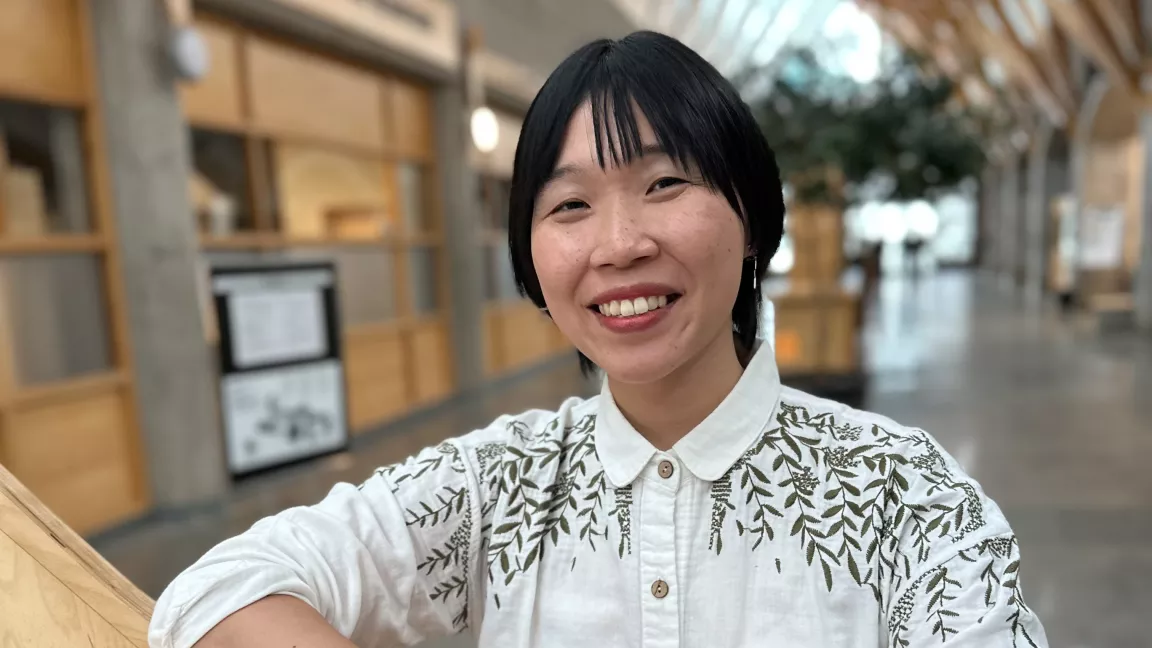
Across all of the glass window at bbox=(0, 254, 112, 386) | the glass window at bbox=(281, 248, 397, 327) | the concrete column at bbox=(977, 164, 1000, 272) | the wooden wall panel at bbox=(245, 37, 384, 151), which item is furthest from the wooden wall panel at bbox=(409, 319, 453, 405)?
the concrete column at bbox=(977, 164, 1000, 272)

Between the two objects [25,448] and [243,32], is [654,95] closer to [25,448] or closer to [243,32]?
[25,448]

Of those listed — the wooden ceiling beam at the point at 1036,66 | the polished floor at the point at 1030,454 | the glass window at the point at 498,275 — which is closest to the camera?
the polished floor at the point at 1030,454

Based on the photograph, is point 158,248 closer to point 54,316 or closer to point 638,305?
point 54,316

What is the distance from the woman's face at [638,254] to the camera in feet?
3.14

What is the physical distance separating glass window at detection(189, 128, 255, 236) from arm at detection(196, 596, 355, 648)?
4.33 meters

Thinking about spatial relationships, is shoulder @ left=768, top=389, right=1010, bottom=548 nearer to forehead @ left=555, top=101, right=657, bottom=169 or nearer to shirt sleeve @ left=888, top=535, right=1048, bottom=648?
shirt sleeve @ left=888, top=535, right=1048, bottom=648

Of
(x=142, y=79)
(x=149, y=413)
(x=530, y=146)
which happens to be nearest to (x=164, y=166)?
(x=142, y=79)

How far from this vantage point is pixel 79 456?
4078 millimetres

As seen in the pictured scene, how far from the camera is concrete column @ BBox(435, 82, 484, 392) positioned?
780cm

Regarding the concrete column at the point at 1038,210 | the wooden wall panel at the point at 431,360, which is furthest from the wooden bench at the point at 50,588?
the concrete column at the point at 1038,210

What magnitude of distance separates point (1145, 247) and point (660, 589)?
513 inches

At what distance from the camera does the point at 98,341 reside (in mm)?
4258

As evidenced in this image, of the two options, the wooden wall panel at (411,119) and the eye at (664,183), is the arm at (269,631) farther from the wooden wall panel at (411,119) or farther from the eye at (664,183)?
the wooden wall panel at (411,119)

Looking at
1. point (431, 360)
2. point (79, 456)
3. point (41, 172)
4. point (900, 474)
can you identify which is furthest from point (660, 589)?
point (431, 360)
